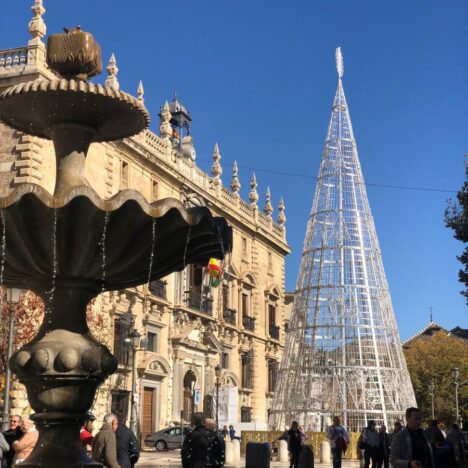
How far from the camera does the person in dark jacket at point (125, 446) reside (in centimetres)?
895

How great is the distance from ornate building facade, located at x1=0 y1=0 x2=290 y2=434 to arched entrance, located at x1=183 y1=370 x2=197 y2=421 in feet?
0.15

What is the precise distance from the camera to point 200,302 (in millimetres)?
35219

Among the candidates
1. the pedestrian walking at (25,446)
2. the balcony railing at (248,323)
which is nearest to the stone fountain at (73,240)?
the pedestrian walking at (25,446)

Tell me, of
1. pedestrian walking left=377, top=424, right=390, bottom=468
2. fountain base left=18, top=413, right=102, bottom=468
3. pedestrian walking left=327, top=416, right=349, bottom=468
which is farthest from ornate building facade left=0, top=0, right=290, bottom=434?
fountain base left=18, top=413, right=102, bottom=468

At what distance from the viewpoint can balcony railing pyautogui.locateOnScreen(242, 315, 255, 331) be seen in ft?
134

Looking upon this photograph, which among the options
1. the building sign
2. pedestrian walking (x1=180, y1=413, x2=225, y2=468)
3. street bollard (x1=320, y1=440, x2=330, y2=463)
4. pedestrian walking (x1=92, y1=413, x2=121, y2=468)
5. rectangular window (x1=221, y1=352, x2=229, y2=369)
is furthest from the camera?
rectangular window (x1=221, y1=352, x2=229, y2=369)

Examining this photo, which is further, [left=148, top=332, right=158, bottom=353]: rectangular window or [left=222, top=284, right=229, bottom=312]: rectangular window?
[left=222, top=284, right=229, bottom=312]: rectangular window

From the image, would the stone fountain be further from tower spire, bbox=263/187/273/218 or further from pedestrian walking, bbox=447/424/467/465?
tower spire, bbox=263/187/273/218

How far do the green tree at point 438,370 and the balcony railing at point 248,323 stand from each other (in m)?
17.4

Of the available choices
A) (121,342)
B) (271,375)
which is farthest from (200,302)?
(271,375)

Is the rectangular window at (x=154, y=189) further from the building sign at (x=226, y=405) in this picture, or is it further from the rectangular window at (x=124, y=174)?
the building sign at (x=226, y=405)

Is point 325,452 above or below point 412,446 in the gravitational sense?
below

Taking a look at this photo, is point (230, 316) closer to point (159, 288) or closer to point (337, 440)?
point (159, 288)

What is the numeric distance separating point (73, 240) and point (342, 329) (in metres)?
18.5
